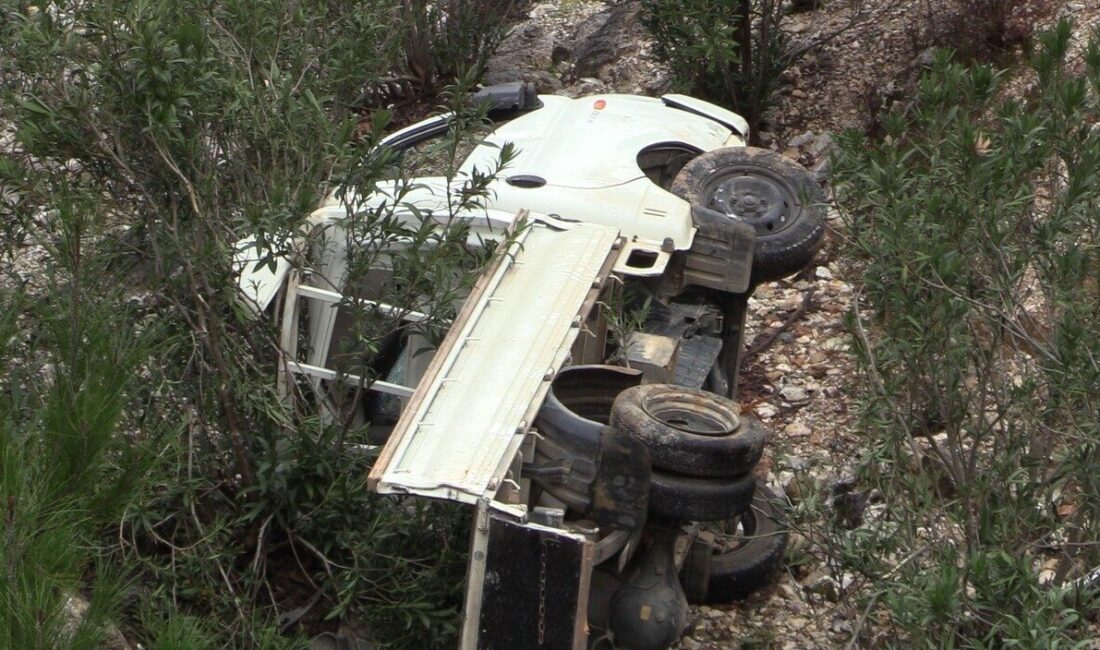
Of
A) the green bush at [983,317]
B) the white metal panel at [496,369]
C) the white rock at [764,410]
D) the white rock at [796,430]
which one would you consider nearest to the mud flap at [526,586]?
the white metal panel at [496,369]

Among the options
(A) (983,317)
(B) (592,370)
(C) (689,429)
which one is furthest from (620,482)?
(A) (983,317)

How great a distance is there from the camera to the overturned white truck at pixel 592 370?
4059 millimetres

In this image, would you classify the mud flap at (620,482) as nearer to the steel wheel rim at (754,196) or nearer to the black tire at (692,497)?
the black tire at (692,497)

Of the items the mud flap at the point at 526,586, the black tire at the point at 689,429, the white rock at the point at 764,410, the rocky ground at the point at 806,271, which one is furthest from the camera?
the white rock at the point at 764,410

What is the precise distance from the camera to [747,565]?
18.1 ft

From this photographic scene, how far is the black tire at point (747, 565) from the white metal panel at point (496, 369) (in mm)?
1219

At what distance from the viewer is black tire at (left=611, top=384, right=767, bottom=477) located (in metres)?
4.41

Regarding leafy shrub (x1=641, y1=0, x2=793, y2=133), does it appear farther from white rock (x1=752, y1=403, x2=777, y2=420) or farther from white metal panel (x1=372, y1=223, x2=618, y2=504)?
white metal panel (x1=372, y1=223, x2=618, y2=504)

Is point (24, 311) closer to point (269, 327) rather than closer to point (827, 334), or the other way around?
point (269, 327)

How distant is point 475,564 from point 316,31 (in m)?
3.12

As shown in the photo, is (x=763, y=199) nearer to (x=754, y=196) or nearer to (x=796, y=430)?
(x=754, y=196)

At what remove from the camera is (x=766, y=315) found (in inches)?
320

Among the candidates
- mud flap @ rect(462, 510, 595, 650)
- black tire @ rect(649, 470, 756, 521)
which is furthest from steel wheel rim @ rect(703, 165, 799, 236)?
mud flap @ rect(462, 510, 595, 650)

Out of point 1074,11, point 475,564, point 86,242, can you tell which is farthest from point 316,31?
point 1074,11
